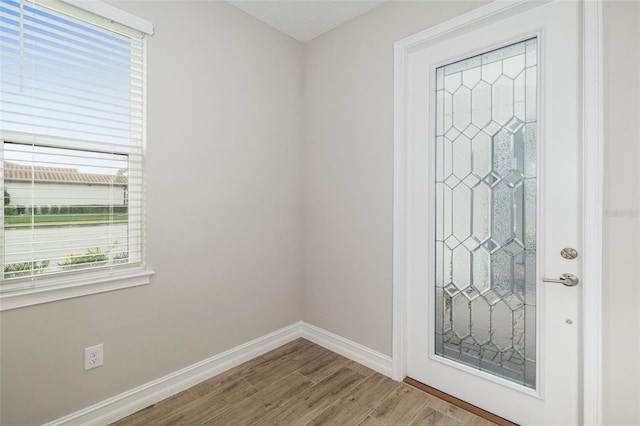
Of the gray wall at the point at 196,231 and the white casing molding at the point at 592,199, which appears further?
the gray wall at the point at 196,231

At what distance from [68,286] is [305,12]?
2.35 metres

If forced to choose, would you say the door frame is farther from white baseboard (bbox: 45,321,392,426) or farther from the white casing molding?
white baseboard (bbox: 45,321,392,426)

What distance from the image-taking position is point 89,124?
66.8 inches

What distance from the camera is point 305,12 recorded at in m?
2.35

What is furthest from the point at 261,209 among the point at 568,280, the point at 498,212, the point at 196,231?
the point at 568,280

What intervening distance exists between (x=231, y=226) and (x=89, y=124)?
1.04m

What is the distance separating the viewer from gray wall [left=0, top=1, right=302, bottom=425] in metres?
1.60

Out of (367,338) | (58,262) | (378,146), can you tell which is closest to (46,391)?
(58,262)

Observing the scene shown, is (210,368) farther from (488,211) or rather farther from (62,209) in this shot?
(488,211)

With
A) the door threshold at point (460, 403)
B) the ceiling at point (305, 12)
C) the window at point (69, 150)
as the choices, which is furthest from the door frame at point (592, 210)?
the window at point (69, 150)

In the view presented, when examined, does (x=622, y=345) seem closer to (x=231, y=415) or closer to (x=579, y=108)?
(x=579, y=108)

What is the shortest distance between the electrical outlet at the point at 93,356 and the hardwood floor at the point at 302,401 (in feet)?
1.22

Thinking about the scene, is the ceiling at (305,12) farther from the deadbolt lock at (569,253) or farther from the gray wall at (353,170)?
the deadbolt lock at (569,253)

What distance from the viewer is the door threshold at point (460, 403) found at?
5.77 ft
